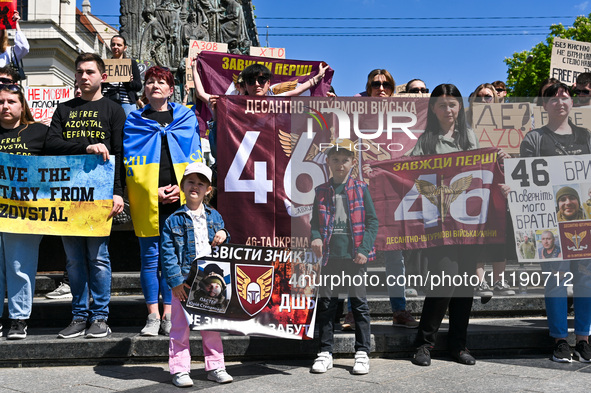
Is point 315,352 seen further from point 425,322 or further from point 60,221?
point 60,221

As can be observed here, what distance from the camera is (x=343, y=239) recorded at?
488 centimetres

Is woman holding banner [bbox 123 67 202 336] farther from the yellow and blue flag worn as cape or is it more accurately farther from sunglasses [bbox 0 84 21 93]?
sunglasses [bbox 0 84 21 93]

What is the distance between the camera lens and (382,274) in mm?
7133

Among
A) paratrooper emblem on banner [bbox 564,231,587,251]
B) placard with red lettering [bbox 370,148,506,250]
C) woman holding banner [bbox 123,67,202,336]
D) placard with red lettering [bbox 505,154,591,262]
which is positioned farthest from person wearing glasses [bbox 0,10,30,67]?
paratrooper emblem on banner [bbox 564,231,587,251]

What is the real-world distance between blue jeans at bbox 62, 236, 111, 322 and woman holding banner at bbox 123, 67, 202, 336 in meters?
0.31

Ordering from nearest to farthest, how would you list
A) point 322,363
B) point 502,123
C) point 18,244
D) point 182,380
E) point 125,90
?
point 182,380
point 322,363
point 18,244
point 502,123
point 125,90

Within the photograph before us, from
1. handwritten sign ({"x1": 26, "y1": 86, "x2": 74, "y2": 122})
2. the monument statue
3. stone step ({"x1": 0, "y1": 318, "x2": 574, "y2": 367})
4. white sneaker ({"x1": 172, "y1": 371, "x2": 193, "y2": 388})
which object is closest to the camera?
white sneaker ({"x1": 172, "y1": 371, "x2": 193, "y2": 388})

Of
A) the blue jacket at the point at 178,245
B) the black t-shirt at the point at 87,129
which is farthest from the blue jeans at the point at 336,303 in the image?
the black t-shirt at the point at 87,129

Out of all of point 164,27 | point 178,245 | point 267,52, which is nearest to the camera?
point 178,245

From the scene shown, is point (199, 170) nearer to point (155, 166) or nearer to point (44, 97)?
point (155, 166)

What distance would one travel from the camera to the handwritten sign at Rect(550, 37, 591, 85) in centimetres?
917

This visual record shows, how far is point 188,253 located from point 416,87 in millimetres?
4215

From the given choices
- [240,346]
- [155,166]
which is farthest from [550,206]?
[155,166]

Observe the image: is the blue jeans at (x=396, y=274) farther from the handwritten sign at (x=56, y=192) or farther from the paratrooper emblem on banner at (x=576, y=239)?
the handwritten sign at (x=56, y=192)
